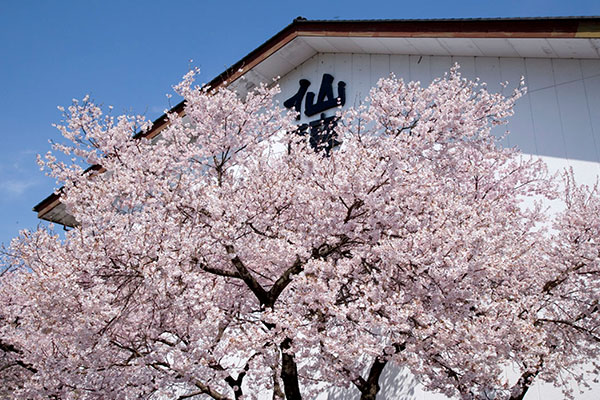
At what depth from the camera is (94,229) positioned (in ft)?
23.4

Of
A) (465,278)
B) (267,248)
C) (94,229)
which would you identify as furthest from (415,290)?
(94,229)

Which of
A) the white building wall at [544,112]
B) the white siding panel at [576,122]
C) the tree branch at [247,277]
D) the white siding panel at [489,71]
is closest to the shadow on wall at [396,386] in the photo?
the white building wall at [544,112]

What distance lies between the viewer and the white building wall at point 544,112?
9.81m

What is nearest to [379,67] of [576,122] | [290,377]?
[576,122]

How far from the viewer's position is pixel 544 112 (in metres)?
10.7

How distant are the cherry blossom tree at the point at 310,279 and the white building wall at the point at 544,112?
989mm

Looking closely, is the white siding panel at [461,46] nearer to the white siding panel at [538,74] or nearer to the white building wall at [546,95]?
the white building wall at [546,95]

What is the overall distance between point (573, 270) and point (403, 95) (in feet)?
16.3

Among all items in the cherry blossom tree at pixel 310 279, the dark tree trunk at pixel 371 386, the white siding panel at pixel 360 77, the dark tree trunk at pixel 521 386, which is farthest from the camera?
the white siding panel at pixel 360 77

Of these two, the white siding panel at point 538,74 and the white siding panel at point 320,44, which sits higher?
the white siding panel at point 320,44

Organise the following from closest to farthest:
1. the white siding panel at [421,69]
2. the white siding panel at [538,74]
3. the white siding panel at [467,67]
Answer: the white siding panel at [538,74] < the white siding panel at [467,67] < the white siding panel at [421,69]

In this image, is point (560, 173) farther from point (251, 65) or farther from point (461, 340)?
point (251, 65)

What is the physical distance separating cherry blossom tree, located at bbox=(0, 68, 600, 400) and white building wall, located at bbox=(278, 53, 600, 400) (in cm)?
99

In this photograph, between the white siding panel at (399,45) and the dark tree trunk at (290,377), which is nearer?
the dark tree trunk at (290,377)
